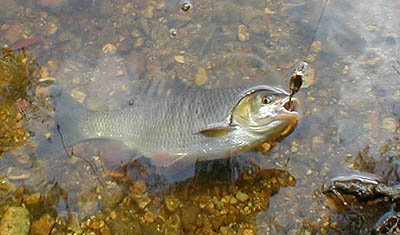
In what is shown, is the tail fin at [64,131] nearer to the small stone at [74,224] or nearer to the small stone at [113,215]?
the small stone at [74,224]

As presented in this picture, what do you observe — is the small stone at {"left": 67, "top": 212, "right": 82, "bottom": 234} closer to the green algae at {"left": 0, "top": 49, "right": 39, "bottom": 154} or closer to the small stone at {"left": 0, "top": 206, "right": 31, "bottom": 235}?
the small stone at {"left": 0, "top": 206, "right": 31, "bottom": 235}

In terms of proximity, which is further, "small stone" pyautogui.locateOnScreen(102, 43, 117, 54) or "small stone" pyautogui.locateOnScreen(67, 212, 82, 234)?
"small stone" pyautogui.locateOnScreen(102, 43, 117, 54)

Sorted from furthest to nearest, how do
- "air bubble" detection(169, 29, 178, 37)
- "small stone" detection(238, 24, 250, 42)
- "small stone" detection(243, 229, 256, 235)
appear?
"air bubble" detection(169, 29, 178, 37), "small stone" detection(238, 24, 250, 42), "small stone" detection(243, 229, 256, 235)

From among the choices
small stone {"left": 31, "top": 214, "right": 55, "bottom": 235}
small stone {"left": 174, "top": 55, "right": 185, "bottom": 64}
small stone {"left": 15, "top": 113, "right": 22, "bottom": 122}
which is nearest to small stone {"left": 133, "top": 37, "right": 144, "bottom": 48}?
small stone {"left": 174, "top": 55, "right": 185, "bottom": 64}

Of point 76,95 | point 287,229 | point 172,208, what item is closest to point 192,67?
point 76,95

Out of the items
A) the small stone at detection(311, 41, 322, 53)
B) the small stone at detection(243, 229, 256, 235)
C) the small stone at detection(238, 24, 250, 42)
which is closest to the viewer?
the small stone at detection(243, 229, 256, 235)

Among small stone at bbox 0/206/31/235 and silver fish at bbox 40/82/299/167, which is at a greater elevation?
silver fish at bbox 40/82/299/167

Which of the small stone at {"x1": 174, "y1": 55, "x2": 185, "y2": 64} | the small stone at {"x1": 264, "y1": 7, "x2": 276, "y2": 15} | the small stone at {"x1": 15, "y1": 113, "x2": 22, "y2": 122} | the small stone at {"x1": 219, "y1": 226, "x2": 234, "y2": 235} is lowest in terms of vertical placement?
the small stone at {"x1": 219, "y1": 226, "x2": 234, "y2": 235}
